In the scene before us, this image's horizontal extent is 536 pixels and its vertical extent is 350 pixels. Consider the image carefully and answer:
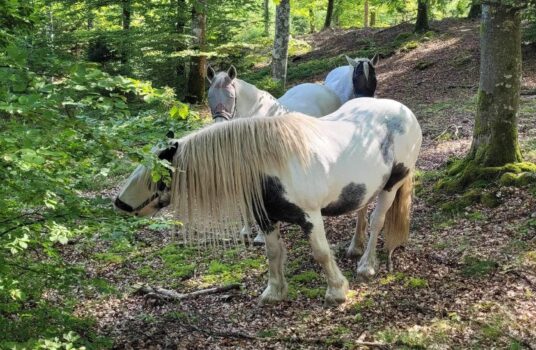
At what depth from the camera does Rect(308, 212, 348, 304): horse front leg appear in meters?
4.42

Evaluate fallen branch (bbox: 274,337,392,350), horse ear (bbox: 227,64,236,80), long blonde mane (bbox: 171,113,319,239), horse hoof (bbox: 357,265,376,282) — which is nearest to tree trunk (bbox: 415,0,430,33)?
horse ear (bbox: 227,64,236,80)

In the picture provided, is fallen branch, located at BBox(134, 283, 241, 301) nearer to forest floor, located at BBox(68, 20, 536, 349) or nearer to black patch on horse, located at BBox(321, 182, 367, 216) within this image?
forest floor, located at BBox(68, 20, 536, 349)

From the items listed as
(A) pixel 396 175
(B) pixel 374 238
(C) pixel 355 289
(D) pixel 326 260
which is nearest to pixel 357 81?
(A) pixel 396 175

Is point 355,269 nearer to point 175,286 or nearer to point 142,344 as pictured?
point 175,286

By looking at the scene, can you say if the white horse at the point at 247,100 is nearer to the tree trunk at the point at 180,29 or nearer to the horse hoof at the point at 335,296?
the horse hoof at the point at 335,296

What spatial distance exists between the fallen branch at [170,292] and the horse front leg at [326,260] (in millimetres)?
1054

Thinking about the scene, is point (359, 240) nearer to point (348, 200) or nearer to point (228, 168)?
point (348, 200)

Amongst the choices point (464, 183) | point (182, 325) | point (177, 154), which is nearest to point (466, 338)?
point (182, 325)

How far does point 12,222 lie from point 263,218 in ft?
6.45

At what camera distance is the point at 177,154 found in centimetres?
408

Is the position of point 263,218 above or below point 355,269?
above

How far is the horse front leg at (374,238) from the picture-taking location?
523 cm

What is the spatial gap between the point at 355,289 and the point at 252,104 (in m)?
2.64

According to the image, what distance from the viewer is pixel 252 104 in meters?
6.38
